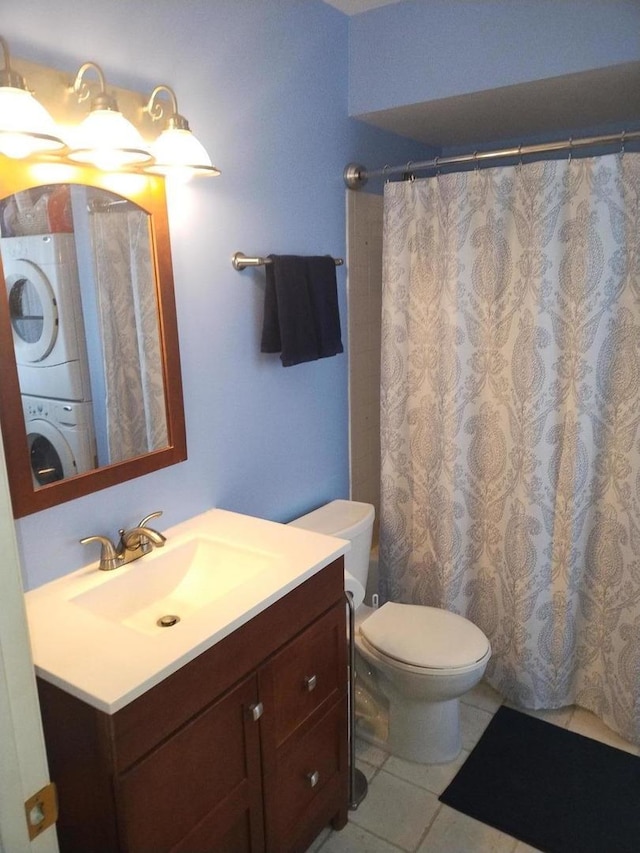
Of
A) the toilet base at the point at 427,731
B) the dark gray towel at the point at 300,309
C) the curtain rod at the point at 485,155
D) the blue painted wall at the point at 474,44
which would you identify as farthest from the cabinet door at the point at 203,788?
the blue painted wall at the point at 474,44

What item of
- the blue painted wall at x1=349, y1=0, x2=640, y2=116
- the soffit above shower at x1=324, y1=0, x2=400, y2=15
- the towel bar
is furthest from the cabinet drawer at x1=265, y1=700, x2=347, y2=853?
the soffit above shower at x1=324, y1=0, x2=400, y2=15

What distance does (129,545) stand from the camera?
161 centimetres

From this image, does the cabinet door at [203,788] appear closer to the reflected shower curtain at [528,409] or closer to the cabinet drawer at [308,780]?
the cabinet drawer at [308,780]

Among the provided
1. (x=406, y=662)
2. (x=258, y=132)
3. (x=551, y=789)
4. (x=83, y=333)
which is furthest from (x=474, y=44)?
(x=551, y=789)

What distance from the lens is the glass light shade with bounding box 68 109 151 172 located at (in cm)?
137

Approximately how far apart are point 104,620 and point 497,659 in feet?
5.45

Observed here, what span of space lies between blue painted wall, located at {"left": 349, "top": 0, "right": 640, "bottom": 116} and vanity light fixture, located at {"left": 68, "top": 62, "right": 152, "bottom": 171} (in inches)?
47.4

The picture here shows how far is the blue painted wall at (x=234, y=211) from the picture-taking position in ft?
4.99

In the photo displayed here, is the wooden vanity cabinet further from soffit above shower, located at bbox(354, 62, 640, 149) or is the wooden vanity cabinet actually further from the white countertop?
soffit above shower, located at bbox(354, 62, 640, 149)

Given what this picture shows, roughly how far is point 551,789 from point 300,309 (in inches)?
68.0

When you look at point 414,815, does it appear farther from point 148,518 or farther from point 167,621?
point 148,518

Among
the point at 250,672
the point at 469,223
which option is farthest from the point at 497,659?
the point at 469,223

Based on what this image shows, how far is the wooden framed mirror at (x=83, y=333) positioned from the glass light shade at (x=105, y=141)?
0.06 m

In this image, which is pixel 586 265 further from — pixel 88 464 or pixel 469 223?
pixel 88 464
